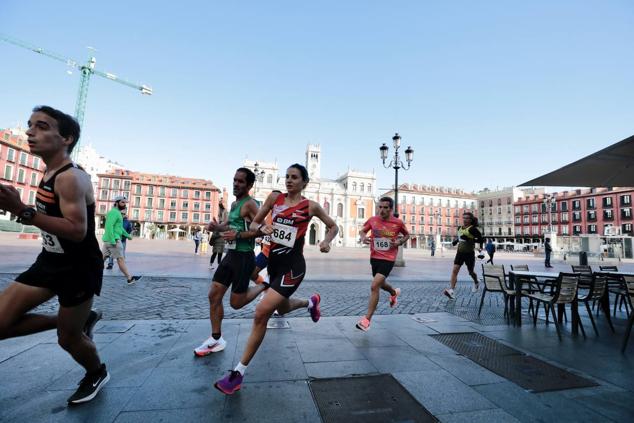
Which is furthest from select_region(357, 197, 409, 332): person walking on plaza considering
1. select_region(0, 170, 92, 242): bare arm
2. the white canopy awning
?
select_region(0, 170, 92, 242): bare arm

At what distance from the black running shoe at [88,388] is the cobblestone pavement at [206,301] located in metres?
2.37

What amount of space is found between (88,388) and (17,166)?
63.6m

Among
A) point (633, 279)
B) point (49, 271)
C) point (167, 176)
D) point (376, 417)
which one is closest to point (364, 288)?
point (633, 279)

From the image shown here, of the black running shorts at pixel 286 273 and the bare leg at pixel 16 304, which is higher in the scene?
the black running shorts at pixel 286 273

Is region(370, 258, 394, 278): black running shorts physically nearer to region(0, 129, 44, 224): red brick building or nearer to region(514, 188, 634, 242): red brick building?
region(0, 129, 44, 224): red brick building

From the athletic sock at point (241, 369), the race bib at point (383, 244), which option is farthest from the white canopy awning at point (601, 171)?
the athletic sock at point (241, 369)

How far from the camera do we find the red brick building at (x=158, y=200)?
67.2 metres

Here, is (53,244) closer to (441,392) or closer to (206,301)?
(441,392)

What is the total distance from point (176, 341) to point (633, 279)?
6469 mm

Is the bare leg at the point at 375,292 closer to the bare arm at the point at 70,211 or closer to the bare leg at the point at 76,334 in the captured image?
the bare leg at the point at 76,334

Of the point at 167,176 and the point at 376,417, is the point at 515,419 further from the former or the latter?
the point at 167,176

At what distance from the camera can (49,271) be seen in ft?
6.72

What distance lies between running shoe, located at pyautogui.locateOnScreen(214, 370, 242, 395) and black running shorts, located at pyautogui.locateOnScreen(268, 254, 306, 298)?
71 centimetres

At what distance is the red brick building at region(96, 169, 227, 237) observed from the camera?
6725cm
